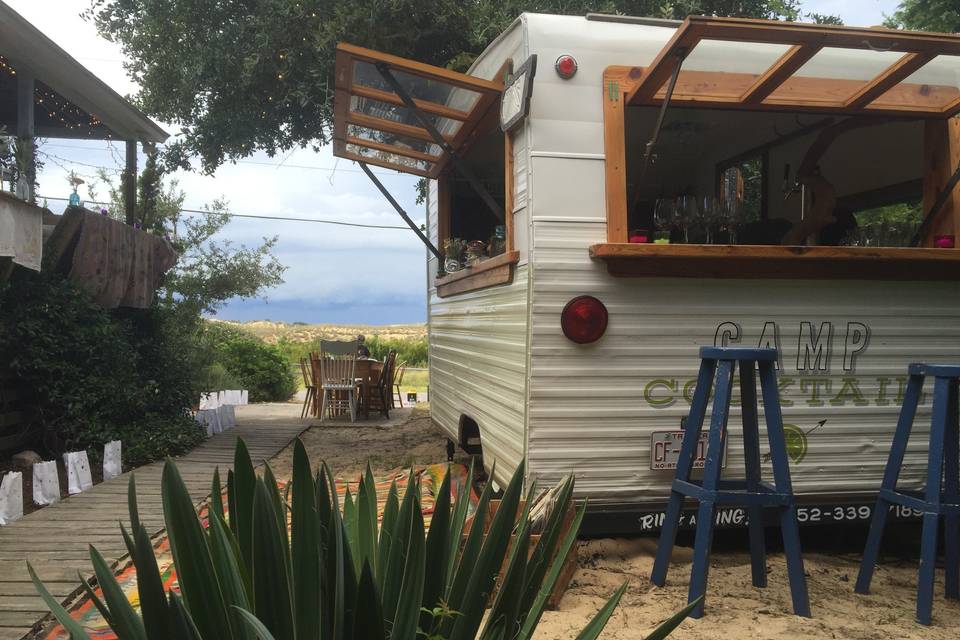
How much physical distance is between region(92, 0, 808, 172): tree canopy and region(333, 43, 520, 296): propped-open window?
3321 mm

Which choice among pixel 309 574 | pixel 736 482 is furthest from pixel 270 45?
pixel 309 574

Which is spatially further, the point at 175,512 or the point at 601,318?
the point at 601,318

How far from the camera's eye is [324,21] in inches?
420

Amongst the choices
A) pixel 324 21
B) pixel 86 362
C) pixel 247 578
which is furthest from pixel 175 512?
pixel 324 21

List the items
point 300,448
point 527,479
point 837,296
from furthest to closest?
point 837,296, point 527,479, point 300,448

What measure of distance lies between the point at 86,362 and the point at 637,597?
593cm

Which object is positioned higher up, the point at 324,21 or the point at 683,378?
the point at 324,21

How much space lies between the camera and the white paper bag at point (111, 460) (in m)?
6.69

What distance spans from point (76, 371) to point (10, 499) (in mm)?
2481

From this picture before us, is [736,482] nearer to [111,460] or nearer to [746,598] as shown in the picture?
[746,598]

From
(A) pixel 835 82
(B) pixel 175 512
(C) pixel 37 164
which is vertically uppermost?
(C) pixel 37 164

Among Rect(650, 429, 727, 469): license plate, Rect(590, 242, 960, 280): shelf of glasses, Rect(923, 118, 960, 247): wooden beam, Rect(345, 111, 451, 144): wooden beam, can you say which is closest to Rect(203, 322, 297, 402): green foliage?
Rect(345, 111, 451, 144): wooden beam

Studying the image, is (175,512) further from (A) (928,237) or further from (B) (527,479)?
(A) (928,237)

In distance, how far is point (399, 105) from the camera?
527 centimetres
